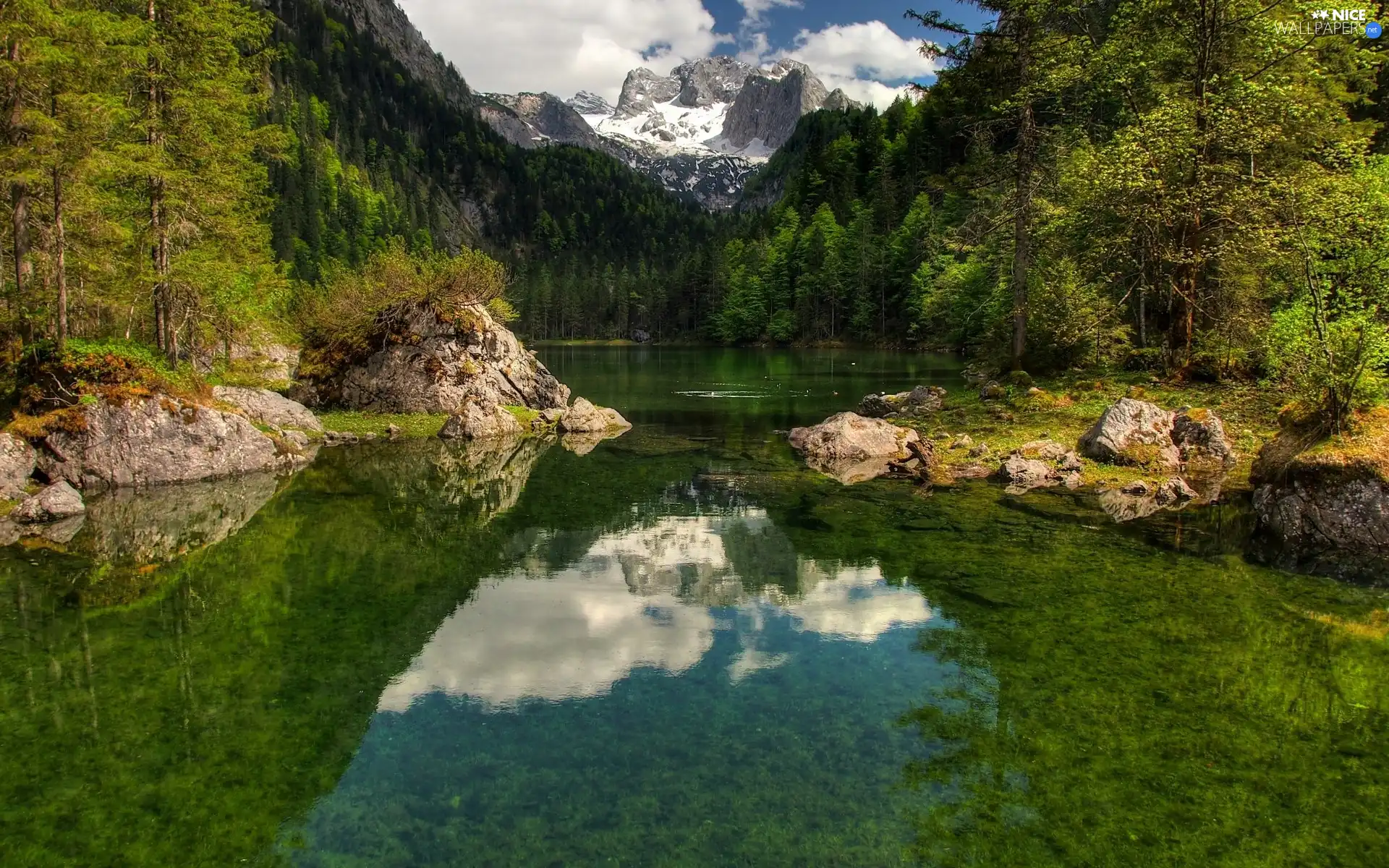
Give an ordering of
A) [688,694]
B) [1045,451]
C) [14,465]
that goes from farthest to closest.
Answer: [1045,451] → [14,465] → [688,694]

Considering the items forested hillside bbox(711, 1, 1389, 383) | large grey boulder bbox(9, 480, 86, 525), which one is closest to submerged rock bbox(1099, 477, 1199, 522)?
forested hillside bbox(711, 1, 1389, 383)

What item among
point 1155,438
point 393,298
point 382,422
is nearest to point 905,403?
point 1155,438

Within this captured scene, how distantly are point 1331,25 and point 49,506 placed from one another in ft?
123

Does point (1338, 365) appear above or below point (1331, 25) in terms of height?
below

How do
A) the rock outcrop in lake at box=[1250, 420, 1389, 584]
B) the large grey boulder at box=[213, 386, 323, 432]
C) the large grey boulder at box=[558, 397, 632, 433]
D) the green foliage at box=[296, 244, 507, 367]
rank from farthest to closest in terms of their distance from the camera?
the green foliage at box=[296, 244, 507, 367] < the large grey boulder at box=[558, 397, 632, 433] < the large grey boulder at box=[213, 386, 323, 432] < the rock outcrop in lake at box=[1250, 420, 1389, 584]

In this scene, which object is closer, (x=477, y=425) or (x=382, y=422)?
(x=477, y=425)

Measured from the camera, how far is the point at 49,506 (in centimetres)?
1523

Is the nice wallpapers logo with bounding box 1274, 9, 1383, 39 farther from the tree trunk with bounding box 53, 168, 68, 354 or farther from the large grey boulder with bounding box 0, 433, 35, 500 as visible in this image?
the large grey boulder with bounding box 0, 433, 35, 500

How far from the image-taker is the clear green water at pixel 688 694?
598 cm

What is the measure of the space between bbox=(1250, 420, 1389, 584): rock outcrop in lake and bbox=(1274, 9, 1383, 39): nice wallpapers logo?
17272mm

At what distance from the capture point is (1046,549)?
13.2m

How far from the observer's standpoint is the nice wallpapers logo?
23.4 m

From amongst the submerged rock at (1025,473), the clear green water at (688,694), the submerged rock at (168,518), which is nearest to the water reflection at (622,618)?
the clear green water at (688,694)

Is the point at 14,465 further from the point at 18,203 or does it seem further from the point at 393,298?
the point at 393,298
